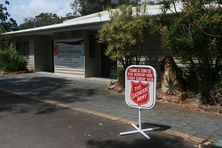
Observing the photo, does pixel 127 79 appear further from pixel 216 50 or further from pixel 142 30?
pixel 142 30

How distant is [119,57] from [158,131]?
4.60 meters

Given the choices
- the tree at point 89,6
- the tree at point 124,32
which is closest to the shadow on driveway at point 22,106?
the tree at point 124,32

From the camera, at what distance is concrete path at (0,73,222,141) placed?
5.77 meters

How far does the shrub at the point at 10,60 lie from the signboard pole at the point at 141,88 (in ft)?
46.9

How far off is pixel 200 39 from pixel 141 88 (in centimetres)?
247

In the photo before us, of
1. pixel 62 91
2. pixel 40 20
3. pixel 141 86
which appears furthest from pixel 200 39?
pixel 40 20

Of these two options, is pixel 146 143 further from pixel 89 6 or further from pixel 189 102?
pixel 89 6

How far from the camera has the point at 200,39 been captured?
7.14 m

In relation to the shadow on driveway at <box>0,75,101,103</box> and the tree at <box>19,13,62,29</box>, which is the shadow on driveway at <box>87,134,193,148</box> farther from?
the tree at <box>19,13,62,29</box>

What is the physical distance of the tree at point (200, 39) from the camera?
678cm

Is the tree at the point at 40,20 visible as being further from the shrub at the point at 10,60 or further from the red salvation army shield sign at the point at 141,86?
the red salvation army shield sign at the point at 141,86

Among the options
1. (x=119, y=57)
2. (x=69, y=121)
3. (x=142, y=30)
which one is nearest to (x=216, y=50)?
(x=142, y=30)

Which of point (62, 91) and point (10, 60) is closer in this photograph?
point (62, 91)

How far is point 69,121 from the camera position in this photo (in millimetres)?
6516
